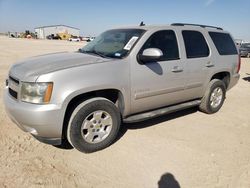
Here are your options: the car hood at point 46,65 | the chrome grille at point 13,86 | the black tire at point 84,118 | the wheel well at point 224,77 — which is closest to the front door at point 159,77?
the black tire at point 84,118

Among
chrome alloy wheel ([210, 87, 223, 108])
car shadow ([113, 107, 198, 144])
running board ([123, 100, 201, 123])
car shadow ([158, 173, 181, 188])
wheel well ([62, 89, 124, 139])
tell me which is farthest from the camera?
chrome alloy wheel ([210, 87, 223, 108])

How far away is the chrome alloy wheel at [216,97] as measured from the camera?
5301 millimetres

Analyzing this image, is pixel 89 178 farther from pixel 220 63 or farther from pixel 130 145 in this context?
pixel 220 63

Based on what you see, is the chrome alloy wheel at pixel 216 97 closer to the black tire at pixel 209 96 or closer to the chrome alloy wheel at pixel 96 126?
the black tire at pixel 209 96

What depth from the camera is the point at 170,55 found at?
4.18m

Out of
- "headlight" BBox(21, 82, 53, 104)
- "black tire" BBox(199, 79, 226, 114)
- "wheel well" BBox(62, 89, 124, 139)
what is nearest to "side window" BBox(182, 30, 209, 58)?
"black tire" BBox(199, 79, 226, 114)

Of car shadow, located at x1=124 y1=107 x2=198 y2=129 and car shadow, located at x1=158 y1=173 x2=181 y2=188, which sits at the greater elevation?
car shadow, located at x1=124 y1=107 x2=198 y2=129

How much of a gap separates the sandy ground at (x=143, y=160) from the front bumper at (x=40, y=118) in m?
0.41

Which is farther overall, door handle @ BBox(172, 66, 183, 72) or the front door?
door handle @ BBox(172, 66, 183, 72)

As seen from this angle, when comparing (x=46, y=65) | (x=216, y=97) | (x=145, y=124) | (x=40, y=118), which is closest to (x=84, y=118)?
(x=40, y=118)

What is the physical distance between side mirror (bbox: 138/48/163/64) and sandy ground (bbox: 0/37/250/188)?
4.49 feet

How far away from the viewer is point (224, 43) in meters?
5.42

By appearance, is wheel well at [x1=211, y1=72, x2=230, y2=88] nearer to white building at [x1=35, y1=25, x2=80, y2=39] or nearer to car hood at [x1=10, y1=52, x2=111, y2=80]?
car hood at [x1=10, y1=52, x2=111, y2=80]

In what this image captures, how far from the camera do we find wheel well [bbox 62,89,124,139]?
3.38m
